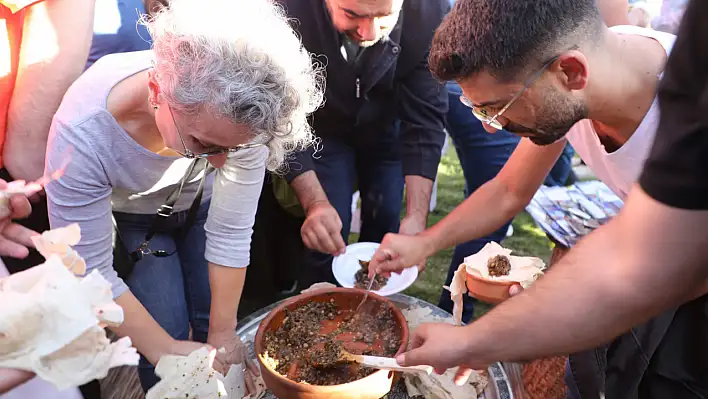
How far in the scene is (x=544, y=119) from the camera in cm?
147

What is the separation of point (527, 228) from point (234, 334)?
Answer: 2.73 meters

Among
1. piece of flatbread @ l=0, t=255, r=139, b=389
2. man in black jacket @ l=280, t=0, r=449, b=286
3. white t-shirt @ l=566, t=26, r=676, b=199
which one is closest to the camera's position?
piece of flatbread @ l=0, t=255, r=139, b=389

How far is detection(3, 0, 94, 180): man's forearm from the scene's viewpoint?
160cm

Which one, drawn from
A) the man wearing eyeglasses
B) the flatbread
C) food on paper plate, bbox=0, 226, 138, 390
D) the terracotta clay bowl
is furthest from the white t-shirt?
food on paper plate, bbox=0, 226, 138, 390

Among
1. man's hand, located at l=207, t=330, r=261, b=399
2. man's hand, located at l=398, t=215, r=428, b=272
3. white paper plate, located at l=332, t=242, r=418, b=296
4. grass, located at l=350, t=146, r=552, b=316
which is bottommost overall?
grass, located at l=350, t=146, r=552, b=316

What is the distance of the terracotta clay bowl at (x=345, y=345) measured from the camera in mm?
1328

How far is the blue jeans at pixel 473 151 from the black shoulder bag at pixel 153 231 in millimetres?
1370

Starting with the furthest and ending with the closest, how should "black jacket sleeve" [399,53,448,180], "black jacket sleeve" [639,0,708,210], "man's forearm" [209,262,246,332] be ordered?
"black jacket sleeve" [399,53,448,180] < "man's forearm" [209,262,246,332] < "black jacket sleeve" [639,0,708,210]

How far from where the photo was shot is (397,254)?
77.7 inches

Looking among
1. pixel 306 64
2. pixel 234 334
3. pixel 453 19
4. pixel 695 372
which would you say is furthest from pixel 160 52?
pixel 695 372

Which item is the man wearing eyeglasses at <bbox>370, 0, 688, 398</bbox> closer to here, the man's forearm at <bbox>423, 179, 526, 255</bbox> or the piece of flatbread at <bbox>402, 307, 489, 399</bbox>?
the piece of flatbread at <bbox>402, 307, 489, 399</bbox>

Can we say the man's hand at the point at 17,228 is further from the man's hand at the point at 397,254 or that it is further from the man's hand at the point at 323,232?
the man's hand at the point at 397,254

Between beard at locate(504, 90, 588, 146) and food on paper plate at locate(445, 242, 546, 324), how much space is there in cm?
50

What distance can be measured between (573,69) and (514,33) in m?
0.19
